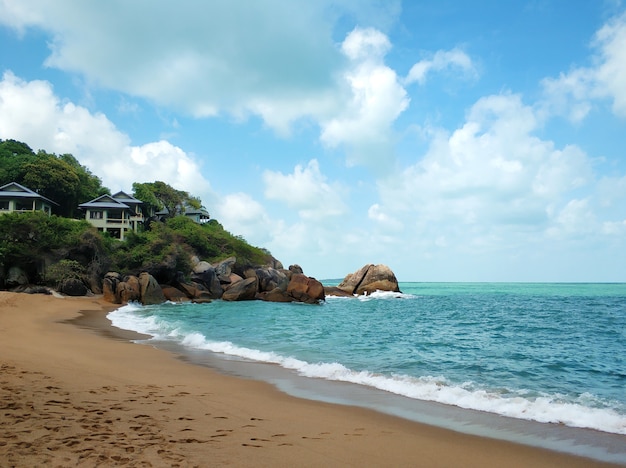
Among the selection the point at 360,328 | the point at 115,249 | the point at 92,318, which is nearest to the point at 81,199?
the point at 115,249

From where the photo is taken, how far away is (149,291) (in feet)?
119

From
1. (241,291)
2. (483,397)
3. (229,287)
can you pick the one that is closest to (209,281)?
(229,287)

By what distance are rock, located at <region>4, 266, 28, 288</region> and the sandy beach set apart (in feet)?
97.1

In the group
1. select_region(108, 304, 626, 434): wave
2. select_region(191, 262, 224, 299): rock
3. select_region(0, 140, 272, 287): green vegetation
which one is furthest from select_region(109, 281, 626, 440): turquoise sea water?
select_region(191, 262, 224, 299): rock

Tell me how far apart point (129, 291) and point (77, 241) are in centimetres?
810

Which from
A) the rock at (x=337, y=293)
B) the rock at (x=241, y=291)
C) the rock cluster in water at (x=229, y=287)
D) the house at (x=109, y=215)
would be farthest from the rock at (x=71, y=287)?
the rock at (x=337, y=293)

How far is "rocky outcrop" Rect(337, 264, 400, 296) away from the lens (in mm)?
57062

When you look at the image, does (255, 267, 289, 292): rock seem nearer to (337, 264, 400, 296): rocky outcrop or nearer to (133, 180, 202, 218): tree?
(337, 264, 400, 296): rocky outcrop

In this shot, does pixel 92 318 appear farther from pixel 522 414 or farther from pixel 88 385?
pixel 522 414

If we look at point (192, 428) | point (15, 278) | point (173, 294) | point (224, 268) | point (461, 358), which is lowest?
point (461, 358)

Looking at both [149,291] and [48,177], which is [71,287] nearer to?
[149,291]

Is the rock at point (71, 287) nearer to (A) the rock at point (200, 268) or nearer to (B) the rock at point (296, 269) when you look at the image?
(A) the rock at point (200, 268)

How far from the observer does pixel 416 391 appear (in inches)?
368

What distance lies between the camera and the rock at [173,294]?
4019 cm
